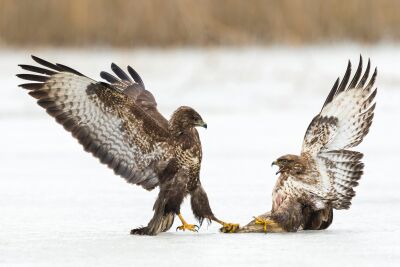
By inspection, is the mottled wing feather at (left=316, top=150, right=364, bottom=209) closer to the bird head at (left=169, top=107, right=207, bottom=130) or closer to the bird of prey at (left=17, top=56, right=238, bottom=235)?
the bird of prey at (left=17, top=56, right=238, bottom=235)

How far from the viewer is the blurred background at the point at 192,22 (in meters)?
11.6

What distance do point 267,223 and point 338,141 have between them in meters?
0.48

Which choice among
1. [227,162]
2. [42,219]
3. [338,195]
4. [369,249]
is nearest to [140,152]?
[42,219]

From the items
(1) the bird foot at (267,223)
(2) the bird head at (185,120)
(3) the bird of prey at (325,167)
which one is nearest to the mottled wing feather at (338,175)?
(3) the bird of prey at (325,167)

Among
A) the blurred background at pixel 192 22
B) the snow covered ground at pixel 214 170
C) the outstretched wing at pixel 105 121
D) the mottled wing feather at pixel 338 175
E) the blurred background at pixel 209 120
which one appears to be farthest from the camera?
the blurred background at pixel 192 22

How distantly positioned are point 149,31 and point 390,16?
2.86 meters

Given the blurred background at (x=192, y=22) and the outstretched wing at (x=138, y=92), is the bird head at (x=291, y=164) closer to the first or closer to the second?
the outstretched wing at (x=138, y=92)

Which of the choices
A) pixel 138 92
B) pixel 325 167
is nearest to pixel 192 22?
pixel 138 92

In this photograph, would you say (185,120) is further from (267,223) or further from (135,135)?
(267,223)

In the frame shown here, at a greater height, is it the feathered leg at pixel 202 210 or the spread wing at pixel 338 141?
the spread wing at pixel 338 141

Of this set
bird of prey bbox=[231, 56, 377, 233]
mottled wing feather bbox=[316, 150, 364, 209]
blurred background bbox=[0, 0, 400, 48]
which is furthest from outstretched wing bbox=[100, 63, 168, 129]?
blurred background bbox=[0, 0, 400, 48]

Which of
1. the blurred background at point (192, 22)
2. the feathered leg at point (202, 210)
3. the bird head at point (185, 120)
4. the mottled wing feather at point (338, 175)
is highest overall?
the blurred background at point (192, 22)

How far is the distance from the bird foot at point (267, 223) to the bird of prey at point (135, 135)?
0.11m

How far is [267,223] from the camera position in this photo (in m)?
4.45
